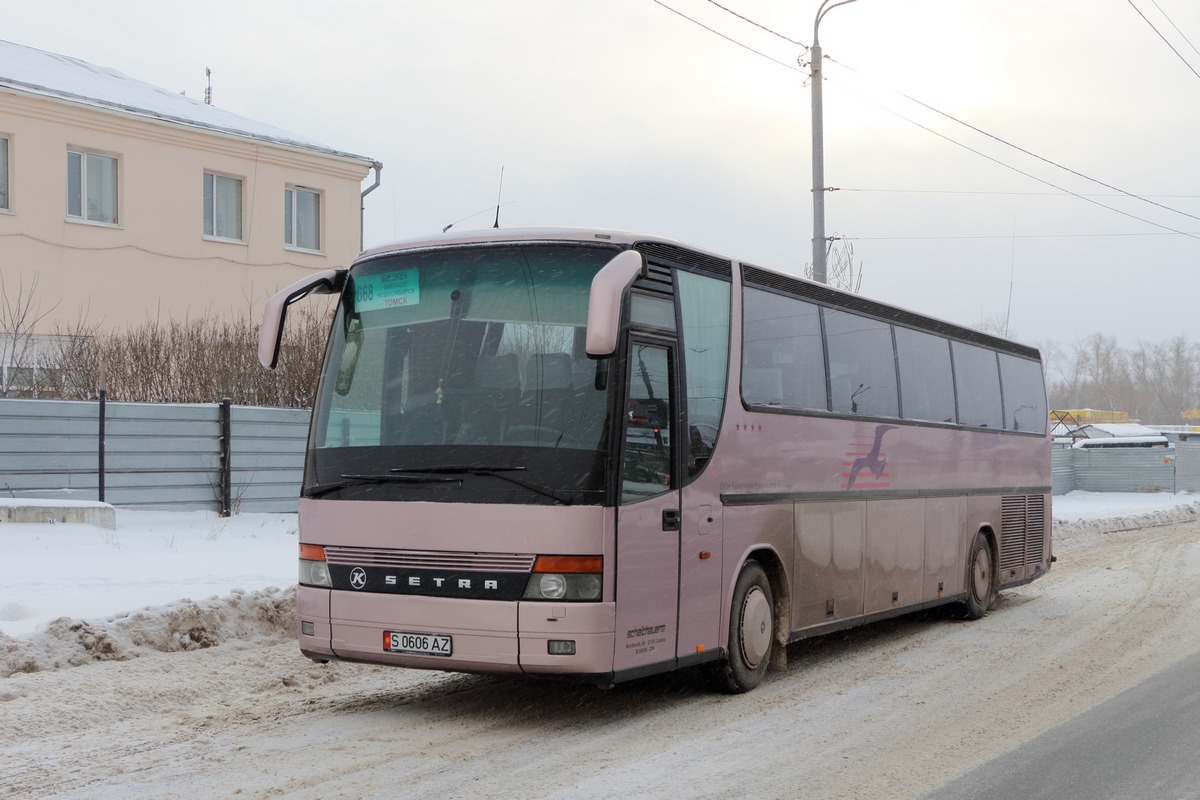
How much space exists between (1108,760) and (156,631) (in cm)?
652

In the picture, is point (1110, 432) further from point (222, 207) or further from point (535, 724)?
point (535, 724)

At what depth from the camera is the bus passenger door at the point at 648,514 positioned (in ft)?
24.2

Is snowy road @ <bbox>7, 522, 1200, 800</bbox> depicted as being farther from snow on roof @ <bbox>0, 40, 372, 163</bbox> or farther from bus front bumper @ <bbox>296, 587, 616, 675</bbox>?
snow on roof @ <bbox>0, 40, 372, 163</bbox>

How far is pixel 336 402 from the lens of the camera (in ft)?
26.1

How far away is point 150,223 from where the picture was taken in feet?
87.8

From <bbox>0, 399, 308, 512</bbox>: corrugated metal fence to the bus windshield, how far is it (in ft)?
28.8

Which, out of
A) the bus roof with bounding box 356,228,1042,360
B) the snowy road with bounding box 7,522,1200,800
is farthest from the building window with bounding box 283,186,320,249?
the snowy road with bounding box 7,522,1200,800

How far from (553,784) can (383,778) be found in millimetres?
827

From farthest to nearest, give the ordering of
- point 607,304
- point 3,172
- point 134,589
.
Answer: point 3,172 → point 134,589 → point 607,304

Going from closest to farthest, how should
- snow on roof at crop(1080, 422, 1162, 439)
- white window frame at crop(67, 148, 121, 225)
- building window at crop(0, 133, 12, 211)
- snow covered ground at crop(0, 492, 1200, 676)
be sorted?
snow covered ground at crop(0, 492, 1200, 676) < building window at crop(0, 133, 12, 211) < white window frame at crop(67, 148, 121, 225) < snow on roof at crop(1080, 422, 1162, 439)

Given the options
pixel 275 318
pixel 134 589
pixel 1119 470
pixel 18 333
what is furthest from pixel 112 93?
pixel 1119 470

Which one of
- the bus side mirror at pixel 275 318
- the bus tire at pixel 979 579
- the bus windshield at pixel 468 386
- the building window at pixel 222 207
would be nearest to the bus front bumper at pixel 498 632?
the bus windshield at pixel 468 386

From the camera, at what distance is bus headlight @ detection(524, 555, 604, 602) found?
7141 mm

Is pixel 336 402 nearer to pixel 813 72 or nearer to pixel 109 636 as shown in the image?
pixel 109 636
